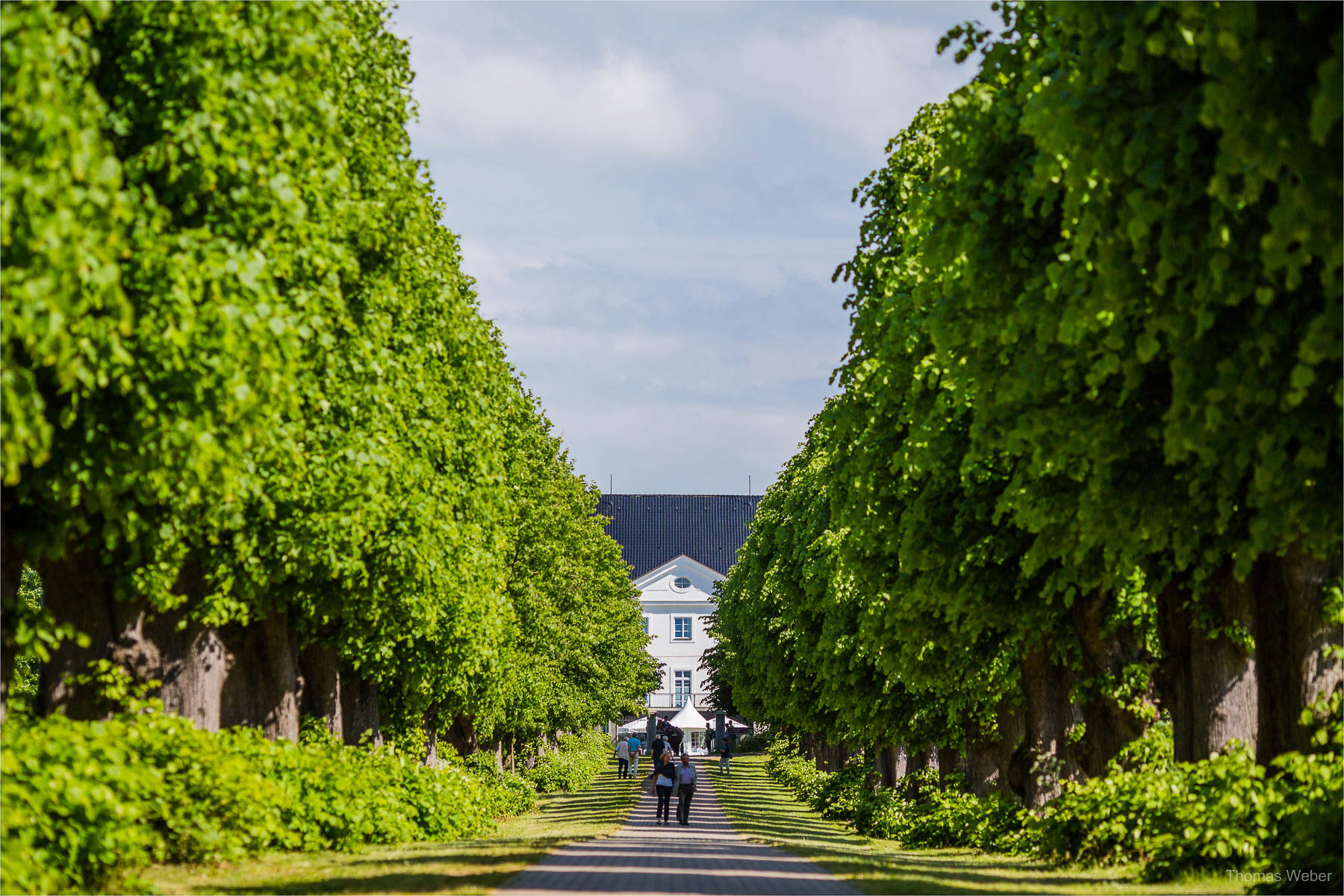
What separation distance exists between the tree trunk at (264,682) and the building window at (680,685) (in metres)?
108

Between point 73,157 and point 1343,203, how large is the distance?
7.91 meters

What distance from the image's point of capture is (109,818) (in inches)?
445

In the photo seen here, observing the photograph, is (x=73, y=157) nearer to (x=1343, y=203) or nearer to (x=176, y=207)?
(x=176, y=207)

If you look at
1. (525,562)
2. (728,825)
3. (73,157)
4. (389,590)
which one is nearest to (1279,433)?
(73,157)

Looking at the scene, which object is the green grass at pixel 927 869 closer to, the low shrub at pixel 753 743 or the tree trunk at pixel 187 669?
the tree trunk at pixel 187 669

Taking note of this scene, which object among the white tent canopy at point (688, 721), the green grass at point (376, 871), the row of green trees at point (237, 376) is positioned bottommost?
the white tent canopy at point (688, 721)

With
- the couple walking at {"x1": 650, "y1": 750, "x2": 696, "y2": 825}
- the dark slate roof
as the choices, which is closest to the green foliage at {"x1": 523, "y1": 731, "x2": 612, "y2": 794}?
the couple walking at {"x1": 650, "y1": 750, "x2": 696, "y2": 825}

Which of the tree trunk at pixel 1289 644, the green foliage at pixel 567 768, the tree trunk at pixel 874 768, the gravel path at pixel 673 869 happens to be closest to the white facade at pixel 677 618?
the green foliage at pixel 567 768

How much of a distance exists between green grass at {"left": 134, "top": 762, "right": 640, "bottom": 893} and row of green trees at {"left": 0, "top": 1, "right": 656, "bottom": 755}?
202 centimetres

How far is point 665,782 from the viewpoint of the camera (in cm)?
3109

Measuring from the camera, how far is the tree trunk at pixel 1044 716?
70.0 feet

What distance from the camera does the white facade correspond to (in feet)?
417

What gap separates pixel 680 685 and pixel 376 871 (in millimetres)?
113946

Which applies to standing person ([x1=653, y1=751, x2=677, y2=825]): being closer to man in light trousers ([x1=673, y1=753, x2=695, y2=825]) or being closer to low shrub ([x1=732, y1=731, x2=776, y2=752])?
man in light trousers ([x1=673, y1=753, x2=695, y2=825])
